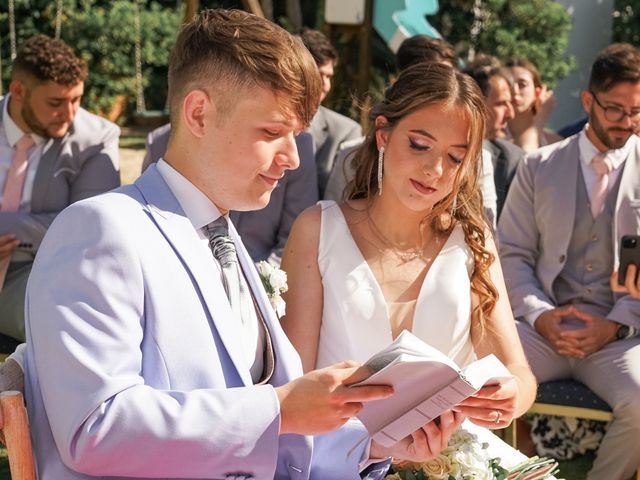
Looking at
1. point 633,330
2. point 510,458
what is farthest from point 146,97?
point 510,458

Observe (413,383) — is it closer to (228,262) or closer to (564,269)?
(228,262)

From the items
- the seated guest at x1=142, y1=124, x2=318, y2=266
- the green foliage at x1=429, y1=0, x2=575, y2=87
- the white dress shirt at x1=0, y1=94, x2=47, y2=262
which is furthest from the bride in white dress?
the green foliage at x1=429, y1=0, x2=575, y2=87

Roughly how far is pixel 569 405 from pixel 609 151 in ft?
4.39

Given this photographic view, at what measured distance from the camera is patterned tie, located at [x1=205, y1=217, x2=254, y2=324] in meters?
2.15

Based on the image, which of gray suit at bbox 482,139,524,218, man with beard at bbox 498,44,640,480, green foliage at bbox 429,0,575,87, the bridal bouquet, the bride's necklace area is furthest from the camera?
green foliage at bbox 429,0,575,87

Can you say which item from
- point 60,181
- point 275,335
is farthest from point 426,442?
point 60,181

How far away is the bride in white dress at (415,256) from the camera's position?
3361mm

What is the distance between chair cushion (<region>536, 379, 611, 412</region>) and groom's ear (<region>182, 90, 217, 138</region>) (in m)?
2.88

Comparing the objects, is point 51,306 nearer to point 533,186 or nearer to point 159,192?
point 159,192

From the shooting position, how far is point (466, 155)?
3.36m

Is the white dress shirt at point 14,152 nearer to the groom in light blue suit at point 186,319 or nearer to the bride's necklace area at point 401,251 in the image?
the bride's necklace area at point 401,251

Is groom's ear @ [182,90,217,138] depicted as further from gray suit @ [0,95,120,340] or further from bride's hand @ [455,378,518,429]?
gray suit @ [0,95,120,340]

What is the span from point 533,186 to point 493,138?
34.8 inches

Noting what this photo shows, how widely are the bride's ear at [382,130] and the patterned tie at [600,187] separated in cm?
165
